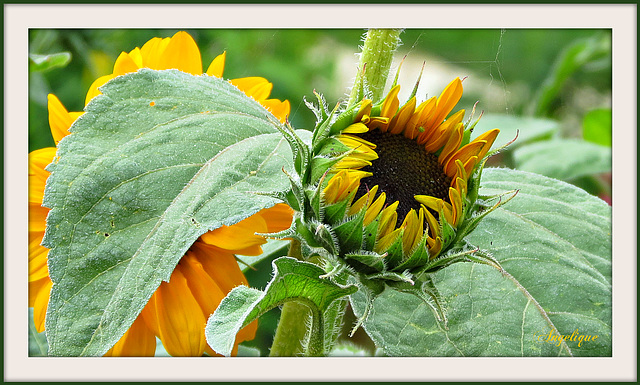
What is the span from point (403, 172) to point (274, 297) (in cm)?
20

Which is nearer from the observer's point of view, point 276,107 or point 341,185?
point 341,185

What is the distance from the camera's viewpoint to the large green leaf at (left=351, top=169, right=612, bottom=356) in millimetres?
810

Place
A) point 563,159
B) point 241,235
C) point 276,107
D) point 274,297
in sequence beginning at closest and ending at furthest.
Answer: point 274,297 → point 241,235 → point 276,107 → point 563,159

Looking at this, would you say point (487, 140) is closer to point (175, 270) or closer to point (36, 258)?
point (175, 270)

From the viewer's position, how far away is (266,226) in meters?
0.80

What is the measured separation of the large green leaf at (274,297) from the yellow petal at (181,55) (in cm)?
33

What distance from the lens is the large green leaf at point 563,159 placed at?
1.37 m

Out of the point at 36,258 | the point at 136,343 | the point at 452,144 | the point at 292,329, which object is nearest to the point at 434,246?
the point at 452,144

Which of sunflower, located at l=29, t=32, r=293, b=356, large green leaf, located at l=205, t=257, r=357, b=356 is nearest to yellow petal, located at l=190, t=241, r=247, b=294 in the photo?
sunflower, located at l=29, t=32, r=293, b=356

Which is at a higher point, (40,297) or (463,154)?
(463,154)

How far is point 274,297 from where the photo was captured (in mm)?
684

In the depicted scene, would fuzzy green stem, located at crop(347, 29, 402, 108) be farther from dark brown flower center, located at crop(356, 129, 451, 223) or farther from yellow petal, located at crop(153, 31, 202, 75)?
yellow petal, located at crop(153, 31, 202, 75)

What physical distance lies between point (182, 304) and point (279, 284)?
0.20m
